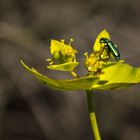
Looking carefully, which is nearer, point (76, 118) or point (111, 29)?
point (76, 118)

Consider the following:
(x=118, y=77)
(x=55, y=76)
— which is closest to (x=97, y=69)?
(x=118, y=77)

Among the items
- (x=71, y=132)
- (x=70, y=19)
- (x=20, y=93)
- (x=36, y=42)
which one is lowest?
(x=71, y=132)

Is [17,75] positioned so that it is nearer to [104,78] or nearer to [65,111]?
[65,111]

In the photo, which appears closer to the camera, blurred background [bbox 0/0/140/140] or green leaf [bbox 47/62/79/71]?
green leaf [bbox 47/62/79/71]

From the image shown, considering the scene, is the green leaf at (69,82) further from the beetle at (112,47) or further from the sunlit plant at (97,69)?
the beetle at (112,47)

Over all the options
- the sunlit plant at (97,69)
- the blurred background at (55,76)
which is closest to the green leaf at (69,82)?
the sunlit plant at (97,69)

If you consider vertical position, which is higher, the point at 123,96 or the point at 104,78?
the point at 123,96

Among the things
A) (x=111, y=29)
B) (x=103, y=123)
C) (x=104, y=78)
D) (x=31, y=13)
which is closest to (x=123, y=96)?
(x=103, y=123)

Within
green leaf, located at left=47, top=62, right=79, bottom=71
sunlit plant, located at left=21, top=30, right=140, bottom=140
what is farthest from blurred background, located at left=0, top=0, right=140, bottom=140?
green leaf, located at left=47, top=62, right=79, bottom=71

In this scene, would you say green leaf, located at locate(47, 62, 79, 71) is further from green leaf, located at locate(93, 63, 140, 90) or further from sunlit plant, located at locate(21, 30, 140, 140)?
green leaf, located at locate(93, 63, 140, 90)
